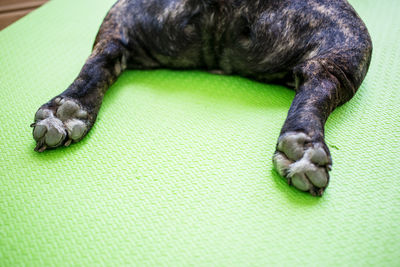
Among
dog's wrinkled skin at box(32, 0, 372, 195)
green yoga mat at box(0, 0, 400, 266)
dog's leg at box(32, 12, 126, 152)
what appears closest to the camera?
green yoga mat at box(0, 0, 400, 266)

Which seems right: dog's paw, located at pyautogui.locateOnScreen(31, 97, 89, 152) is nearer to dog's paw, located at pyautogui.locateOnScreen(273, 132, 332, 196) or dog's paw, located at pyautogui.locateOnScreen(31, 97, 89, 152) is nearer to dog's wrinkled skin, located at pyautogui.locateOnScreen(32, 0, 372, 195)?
dog's wrinkled skin, located at pyautogui.locateOnScreen(32, 0, 372, 195)

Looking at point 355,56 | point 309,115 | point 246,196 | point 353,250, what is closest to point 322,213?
point 353,250

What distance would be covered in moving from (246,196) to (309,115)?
0.36m

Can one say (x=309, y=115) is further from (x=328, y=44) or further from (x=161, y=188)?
(x=161, y=188)

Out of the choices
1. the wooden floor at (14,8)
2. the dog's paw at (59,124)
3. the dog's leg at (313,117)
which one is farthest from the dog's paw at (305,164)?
the wooden floor at (14,8)

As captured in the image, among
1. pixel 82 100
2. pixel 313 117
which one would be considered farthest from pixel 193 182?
pixel 82 100

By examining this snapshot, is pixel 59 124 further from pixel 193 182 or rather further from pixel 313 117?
pixel 313 117

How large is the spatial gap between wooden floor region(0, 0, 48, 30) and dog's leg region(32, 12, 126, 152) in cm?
153

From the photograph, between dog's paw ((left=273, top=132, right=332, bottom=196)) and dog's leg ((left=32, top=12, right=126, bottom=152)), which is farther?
→ dog's leg ((left=32, top=12, right=126, bottom=152))

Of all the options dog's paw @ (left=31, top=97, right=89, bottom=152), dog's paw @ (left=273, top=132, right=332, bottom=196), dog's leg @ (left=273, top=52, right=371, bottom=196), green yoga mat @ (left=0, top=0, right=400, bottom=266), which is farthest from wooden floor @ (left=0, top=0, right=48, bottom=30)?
dog's paw @ (left=273, top=132, right=332, bottom=196)

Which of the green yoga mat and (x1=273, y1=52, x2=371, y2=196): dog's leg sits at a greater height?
(x1=273, y1=52, x2=371, y2=196): dog's leg

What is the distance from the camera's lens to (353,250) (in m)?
0.91

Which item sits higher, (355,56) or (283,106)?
(355,56)

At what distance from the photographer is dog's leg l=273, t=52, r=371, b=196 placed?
3.37 ft
